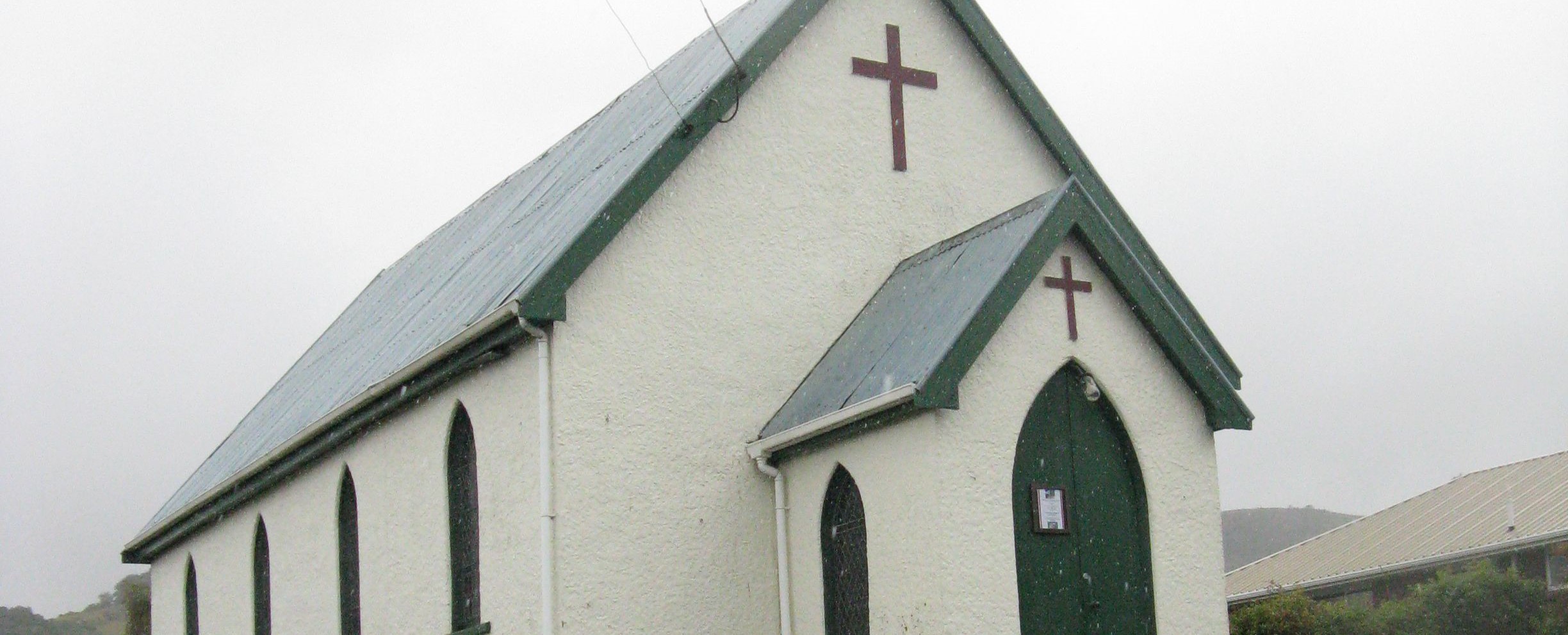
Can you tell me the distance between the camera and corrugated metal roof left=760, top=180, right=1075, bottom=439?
480 inches

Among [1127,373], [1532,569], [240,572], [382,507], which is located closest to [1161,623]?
[1127,373]

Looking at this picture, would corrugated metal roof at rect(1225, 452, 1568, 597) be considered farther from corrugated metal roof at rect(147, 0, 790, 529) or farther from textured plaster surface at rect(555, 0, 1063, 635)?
corrugated metal roof at rect(147, 0, 790, 529)

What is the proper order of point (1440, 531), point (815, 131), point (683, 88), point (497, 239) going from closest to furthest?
point (815, 131), point (683, 88), point (497, 239), point (1440, 531)

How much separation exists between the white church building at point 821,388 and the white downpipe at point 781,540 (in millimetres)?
33

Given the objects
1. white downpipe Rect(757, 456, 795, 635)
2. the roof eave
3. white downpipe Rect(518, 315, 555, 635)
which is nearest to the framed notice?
white downpipe Rect(757, 456, 795, 635)

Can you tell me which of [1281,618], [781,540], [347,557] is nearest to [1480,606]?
[1281,618]

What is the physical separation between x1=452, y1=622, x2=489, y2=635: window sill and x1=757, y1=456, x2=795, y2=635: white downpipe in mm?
2328

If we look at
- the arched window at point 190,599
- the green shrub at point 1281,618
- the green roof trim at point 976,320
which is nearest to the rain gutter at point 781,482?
the green roof trim at point 976,320

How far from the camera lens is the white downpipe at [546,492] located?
12.6 meters

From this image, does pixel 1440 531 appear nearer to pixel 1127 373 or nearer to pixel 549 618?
pixel 1127 373

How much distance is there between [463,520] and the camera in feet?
48.2

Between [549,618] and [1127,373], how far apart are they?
181 inches

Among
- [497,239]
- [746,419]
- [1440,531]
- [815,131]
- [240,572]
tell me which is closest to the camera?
[746,419]

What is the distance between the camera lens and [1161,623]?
12688mm
